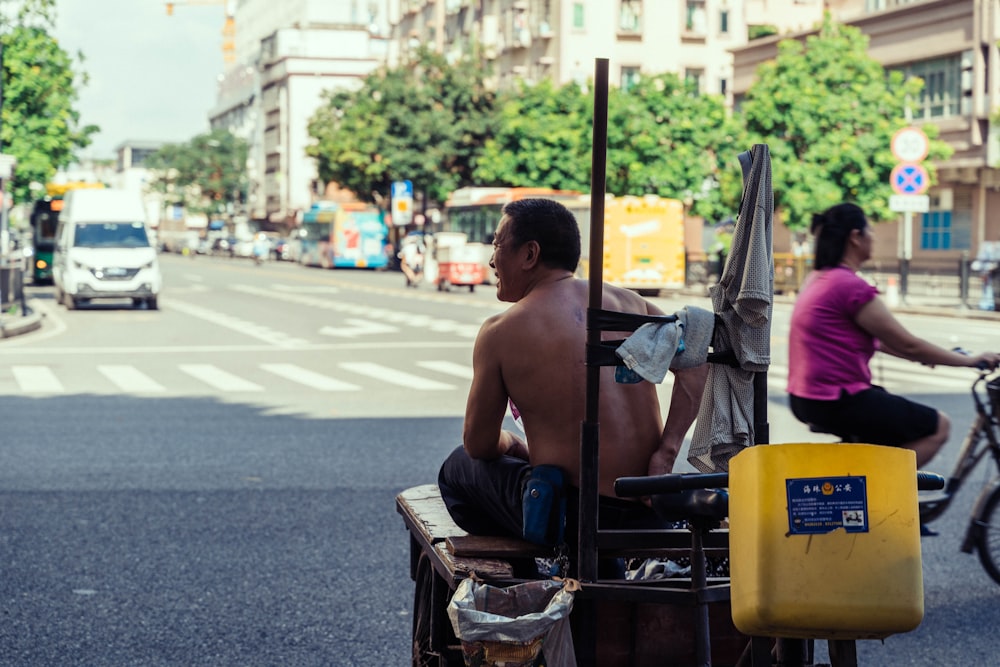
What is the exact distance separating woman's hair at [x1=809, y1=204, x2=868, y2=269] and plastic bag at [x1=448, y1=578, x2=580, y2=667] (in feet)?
11.7

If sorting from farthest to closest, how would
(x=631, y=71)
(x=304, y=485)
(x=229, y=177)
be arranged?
(x=229, y=177) → (x=631, y=71) → (x=304, y=485)

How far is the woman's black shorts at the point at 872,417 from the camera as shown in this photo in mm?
6672

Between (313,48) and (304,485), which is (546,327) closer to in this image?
(304,485)

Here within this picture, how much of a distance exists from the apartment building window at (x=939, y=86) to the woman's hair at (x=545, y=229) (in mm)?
44790

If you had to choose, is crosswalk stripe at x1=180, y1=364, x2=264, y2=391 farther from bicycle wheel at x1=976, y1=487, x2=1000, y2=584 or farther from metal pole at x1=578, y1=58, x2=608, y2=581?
metal pole at x1=578, y1=58, x2=608, y2=581

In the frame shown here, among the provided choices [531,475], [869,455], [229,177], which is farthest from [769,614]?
[229,177]

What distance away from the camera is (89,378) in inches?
684

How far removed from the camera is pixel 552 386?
156 inches

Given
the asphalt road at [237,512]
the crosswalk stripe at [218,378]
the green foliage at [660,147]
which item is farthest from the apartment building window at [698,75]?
the crosswalk stripe at [218,378]

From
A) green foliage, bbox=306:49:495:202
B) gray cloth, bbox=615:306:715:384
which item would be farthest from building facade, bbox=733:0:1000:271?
gray cloth, bbox=615:306:715:384

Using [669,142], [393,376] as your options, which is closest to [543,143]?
[669,142]

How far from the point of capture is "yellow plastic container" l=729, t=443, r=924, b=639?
10.2 ft

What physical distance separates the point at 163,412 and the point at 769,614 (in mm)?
11332

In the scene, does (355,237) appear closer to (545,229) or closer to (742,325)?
(545,229)
